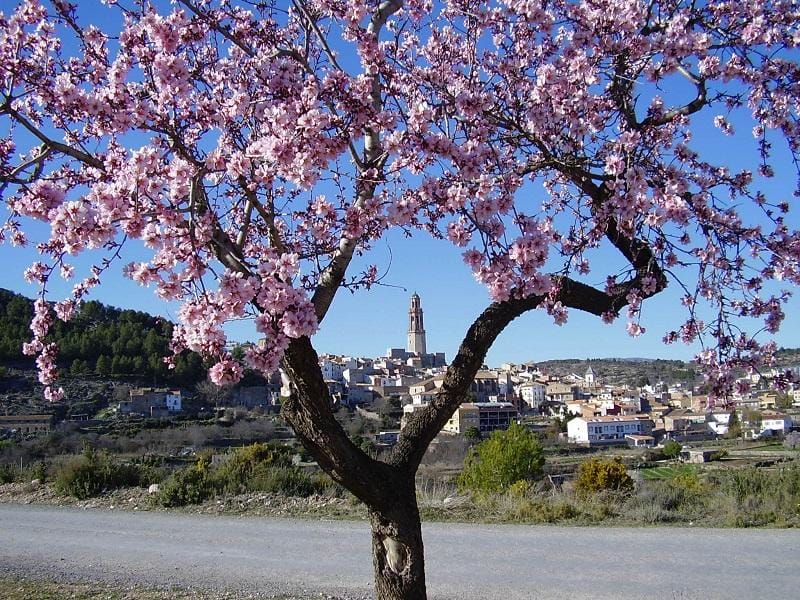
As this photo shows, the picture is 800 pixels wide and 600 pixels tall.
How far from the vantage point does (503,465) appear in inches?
508

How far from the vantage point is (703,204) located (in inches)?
154

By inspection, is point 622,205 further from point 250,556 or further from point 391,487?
point 250,556

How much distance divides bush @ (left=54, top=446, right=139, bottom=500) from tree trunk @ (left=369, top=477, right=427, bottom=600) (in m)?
10.1

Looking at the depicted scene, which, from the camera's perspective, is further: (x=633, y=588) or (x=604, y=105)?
(x=633, y=588)

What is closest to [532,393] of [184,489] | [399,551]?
[184,489]

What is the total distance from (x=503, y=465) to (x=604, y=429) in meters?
50.5

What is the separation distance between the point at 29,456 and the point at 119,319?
68.7ft

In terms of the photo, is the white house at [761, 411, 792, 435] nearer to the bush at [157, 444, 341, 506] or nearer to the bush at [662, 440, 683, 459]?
the bush at [662, 440, 683, 459]

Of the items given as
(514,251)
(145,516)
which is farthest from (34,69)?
(145,516)

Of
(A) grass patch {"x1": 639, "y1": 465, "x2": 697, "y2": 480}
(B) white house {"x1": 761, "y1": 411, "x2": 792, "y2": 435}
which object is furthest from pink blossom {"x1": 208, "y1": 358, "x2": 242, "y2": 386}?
(B) white house {"x1": 761, "y1": 411, "x2": 792, "y2": 435}

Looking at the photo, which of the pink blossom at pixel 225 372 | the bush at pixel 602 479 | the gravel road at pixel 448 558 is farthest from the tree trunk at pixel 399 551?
the bush at pixel 602 479

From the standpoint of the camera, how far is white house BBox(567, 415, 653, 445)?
5819cm

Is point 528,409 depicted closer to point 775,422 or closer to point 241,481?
point 775,422

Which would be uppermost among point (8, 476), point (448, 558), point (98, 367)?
point (98, 367)
